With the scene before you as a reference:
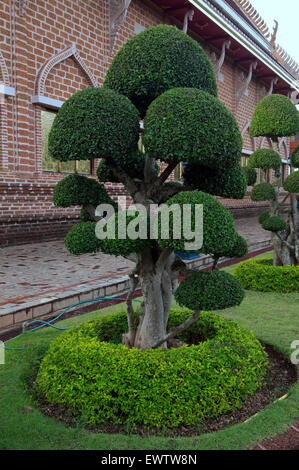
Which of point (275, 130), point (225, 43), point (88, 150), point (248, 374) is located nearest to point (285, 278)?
point (275, 130)

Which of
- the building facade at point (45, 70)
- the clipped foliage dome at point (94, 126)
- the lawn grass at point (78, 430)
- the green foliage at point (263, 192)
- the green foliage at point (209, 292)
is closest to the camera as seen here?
the lawn grass at point (78, 430)

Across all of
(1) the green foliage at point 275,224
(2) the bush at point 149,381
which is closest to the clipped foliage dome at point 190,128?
(2) the bush at point 149,381

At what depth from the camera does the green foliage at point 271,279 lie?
639cm

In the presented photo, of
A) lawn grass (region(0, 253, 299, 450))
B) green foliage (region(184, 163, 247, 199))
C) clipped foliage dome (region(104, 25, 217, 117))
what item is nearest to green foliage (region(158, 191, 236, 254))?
A: green foliage (region(184, 163, 247, 199))

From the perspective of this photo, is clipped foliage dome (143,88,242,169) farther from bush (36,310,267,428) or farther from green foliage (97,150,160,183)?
bush (36,310,267,428)

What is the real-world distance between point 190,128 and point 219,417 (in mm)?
2027

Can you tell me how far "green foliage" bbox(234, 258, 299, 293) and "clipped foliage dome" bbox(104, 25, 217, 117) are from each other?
4010mm

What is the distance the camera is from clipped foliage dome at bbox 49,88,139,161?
9.36 ft

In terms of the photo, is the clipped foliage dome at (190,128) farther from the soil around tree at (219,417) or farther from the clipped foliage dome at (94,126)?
the soil around tree at (219,417)

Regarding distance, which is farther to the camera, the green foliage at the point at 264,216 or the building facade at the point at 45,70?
the building facade at the point at 45,70

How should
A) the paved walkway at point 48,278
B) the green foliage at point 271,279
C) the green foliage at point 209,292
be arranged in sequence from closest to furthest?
the green foliage at point 209,292 < the paved walkway at point 48,278 < the green foliage at point 271,279

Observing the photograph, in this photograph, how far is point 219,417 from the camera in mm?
2750

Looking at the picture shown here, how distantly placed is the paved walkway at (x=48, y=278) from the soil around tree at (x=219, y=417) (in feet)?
5.97
